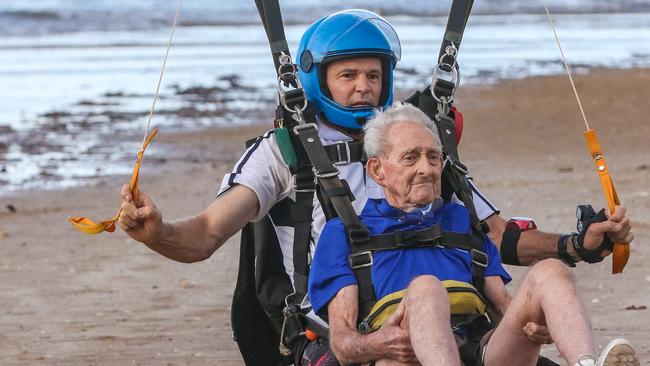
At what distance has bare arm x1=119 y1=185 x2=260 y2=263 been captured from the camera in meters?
4.83

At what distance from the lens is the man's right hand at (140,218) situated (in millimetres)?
A: 4801

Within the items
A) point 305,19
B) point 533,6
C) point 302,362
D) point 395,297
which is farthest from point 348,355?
point 533,6

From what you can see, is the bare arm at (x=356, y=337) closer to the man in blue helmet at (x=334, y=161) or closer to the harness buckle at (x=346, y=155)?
the man in blue helmet at (x=334, y=161)

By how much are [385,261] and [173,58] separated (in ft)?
66.3

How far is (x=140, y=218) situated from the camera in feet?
15.9

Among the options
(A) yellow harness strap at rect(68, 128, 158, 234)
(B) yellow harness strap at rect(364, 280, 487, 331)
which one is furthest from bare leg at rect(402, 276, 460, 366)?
(A) yellow harness strap at rect(68, 128, 158, 234)

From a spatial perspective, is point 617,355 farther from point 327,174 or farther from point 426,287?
point 327,174

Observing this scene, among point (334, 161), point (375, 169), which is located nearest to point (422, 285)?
point (375, 169)

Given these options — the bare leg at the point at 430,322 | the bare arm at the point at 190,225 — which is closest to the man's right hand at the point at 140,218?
the bare arm at the point at 190,225

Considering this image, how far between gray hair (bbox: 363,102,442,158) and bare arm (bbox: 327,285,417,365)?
55 centimetres

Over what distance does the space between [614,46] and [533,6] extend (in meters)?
10.7

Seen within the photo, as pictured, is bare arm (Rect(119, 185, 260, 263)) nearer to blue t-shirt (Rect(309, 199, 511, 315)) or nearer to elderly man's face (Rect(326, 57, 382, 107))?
blue t-shirt (Rect(309, 199, 511, 315))

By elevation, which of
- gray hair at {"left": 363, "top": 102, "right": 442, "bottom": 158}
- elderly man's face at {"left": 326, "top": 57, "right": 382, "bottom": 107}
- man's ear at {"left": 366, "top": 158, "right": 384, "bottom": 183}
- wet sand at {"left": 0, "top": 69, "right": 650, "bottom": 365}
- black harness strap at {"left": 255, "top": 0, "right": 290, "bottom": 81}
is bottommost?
wet sand at {"left": 0, "top": 69, "right": 650, "bottom": 365}

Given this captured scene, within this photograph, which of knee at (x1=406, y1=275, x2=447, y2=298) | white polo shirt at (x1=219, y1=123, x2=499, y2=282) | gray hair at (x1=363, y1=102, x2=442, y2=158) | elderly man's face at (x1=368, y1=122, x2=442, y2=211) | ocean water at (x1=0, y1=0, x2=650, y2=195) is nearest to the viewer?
knee at (x1=406, y1=275, x2=447, y2=298)
